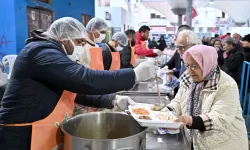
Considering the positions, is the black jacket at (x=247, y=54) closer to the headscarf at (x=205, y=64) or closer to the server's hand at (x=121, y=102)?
the headscarf at (x=205, y=64)

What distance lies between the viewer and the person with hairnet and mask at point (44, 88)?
108 cm

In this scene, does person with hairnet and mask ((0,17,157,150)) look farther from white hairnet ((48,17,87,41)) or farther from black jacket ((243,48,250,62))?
black jacket ((243,48,250,62))

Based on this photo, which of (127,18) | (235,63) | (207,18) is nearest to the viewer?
(235,63)

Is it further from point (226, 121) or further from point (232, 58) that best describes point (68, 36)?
point (232, 58)

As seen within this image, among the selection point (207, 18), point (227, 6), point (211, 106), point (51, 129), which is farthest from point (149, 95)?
point (207, 18)

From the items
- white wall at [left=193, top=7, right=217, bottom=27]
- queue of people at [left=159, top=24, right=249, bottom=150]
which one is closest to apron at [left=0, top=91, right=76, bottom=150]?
queue of people at [left=159, top=24, right=249, bottom=150]

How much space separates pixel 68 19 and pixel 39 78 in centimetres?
47

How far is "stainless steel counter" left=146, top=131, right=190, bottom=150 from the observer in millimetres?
1447

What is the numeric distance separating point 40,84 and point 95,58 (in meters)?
1.39

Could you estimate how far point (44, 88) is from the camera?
1.16 m

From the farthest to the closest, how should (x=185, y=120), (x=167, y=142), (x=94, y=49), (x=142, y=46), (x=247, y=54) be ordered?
(x=142, y=46) < (x=247, y=54) < (x=94, y=49) < (x=167, y=142) < (x=185, y=120)

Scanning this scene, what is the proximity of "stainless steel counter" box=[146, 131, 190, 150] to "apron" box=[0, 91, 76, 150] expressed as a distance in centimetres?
52

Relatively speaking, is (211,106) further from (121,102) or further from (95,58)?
(95,58)

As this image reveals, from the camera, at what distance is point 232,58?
422 centimetres
